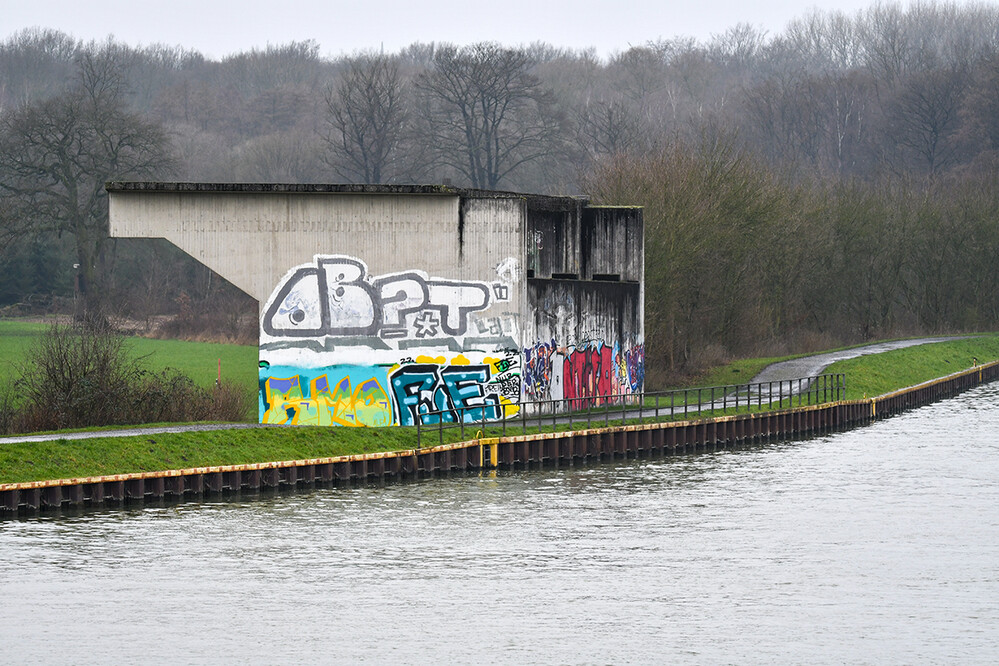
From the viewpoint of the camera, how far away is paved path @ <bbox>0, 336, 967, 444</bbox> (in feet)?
143

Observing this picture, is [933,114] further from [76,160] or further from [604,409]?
[604,409]

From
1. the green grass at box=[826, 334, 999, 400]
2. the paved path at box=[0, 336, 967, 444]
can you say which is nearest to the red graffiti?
the paved path at box=[0, 336, 967, 444]

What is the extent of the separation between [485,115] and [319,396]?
65.1m

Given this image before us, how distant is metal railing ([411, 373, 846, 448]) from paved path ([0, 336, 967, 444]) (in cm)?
31

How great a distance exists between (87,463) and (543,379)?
18166 millimetres

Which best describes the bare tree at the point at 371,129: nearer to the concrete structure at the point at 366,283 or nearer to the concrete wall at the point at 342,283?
the concrete structure at the point at 366,283

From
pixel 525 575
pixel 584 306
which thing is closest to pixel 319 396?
pixel 584 306

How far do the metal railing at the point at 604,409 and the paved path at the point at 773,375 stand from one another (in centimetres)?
31

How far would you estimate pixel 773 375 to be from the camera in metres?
75.0

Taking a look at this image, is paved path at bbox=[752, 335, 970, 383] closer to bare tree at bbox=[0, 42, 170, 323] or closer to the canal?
the canal

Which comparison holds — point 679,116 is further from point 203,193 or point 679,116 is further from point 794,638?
point 794,638

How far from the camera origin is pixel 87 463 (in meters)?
40.8

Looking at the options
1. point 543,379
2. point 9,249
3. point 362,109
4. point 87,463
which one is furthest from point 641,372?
point 362,109

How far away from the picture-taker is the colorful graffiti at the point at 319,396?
48938mm
